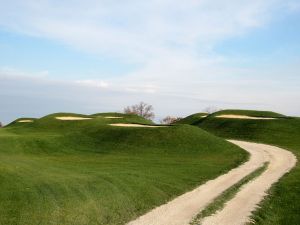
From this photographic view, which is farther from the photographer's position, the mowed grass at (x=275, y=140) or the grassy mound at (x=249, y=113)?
the grassy mound at (x=249, y=113)

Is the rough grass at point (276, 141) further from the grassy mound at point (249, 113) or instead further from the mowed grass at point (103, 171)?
the grassy mound at point (249, 113)

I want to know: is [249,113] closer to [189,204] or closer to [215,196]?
[215,196]

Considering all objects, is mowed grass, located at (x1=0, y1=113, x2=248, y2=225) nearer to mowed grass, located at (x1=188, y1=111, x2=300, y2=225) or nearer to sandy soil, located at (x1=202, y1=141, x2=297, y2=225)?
sandy soil, located at (x1=202, y1=141, x2=297, y2=225)

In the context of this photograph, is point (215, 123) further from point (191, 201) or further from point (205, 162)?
point (191, 201)

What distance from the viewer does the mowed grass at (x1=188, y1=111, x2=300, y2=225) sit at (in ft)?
59.0

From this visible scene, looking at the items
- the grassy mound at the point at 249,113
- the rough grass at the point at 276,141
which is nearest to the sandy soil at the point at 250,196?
the rough grass at the point at 276,141

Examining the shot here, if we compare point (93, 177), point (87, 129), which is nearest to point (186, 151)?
point (87, 129)

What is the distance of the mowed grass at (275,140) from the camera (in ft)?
59.0

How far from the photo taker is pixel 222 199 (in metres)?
20.3

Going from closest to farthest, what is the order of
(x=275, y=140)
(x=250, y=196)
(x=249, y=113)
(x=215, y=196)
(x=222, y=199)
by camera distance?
(x=222, y=199) < (x=215, y=196) < (x=250, y=196) < (x=275, y=140) < (x=249, y=113)

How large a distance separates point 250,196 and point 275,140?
3237 centimetres

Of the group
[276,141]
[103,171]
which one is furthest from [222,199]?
[276,141]

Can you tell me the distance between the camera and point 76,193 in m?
18.7

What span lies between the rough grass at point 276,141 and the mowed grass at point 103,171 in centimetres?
479
